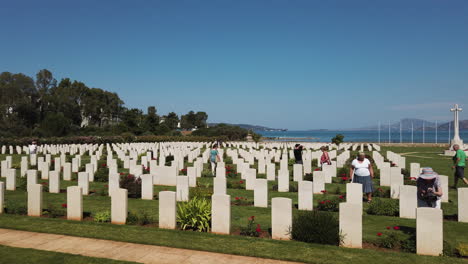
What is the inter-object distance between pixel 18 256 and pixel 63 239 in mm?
1153

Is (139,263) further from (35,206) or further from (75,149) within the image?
(75,149)

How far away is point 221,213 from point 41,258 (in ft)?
12.2

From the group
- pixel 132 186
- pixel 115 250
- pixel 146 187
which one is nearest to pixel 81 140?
pixel 132 186

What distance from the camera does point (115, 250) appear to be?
685cm

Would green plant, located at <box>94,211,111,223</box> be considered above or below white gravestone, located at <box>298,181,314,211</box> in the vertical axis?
below

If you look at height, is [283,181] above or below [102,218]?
above

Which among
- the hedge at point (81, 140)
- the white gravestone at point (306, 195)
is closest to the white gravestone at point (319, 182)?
the white gravestone at point (306, 195)

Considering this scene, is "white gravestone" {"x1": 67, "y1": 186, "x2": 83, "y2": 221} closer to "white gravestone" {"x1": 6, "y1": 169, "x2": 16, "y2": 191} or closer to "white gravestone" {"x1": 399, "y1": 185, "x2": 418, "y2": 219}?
"white gravestone" {"x1": 6, "y1": 169, "x2": 16, "y2": 191}

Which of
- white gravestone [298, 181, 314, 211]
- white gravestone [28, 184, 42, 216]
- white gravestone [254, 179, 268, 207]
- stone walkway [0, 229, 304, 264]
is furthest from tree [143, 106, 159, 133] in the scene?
stone walkway [0, 229, 304, 264]

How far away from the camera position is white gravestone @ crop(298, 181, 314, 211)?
10.3 meters

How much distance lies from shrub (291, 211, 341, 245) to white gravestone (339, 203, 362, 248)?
167 mm

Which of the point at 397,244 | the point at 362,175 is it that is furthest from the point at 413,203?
the point at 397,244

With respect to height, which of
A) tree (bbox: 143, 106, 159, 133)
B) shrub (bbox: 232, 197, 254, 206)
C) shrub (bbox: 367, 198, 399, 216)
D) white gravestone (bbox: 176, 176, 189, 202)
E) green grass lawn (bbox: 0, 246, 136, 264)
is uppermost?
tree (bbox: 143, 106, 159, 133)

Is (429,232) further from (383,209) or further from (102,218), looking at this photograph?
(102,218)
